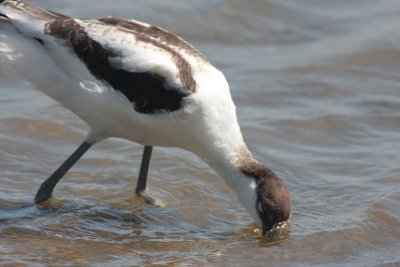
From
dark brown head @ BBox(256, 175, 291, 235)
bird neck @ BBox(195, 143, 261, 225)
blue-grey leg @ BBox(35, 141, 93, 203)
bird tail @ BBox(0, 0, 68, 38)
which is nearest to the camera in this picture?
dark brown head @ BBox(256, 175, 291, 235)

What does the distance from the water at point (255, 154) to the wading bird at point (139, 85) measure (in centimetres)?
67

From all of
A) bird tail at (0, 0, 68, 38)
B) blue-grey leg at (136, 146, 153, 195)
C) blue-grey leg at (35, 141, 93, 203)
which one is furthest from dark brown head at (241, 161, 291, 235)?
bird tail at (0, 0, 68, 38)

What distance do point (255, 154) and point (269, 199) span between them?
2.48 m

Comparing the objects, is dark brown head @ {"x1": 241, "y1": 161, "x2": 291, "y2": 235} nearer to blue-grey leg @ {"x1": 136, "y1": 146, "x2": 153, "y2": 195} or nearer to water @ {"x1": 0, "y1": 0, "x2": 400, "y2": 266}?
water @ {"x1": 0, "y1": 0, "x2": 400, "y2": 266}

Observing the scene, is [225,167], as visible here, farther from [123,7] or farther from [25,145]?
[123,7]

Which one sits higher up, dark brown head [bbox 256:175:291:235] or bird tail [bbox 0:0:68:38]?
bird tail [bbox 0:0:68:38]

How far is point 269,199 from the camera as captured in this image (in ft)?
30.1

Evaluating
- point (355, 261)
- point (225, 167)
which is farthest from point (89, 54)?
point (355, 261)

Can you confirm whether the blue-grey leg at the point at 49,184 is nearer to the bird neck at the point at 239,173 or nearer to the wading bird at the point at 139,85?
the wading bird at the point at 139,85

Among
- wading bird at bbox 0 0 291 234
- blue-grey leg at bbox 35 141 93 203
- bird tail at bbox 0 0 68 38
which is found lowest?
blue-grey leg at bbox 35 141 93 203

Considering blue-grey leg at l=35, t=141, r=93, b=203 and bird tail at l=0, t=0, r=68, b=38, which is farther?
blue-grey leg at l=35, t=141, r=93, b=203

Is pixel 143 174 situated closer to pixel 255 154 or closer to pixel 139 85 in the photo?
pixel 139 85

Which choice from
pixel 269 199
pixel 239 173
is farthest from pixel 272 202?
pixel 239 173

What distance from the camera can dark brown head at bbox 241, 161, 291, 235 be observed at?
9.14 m
